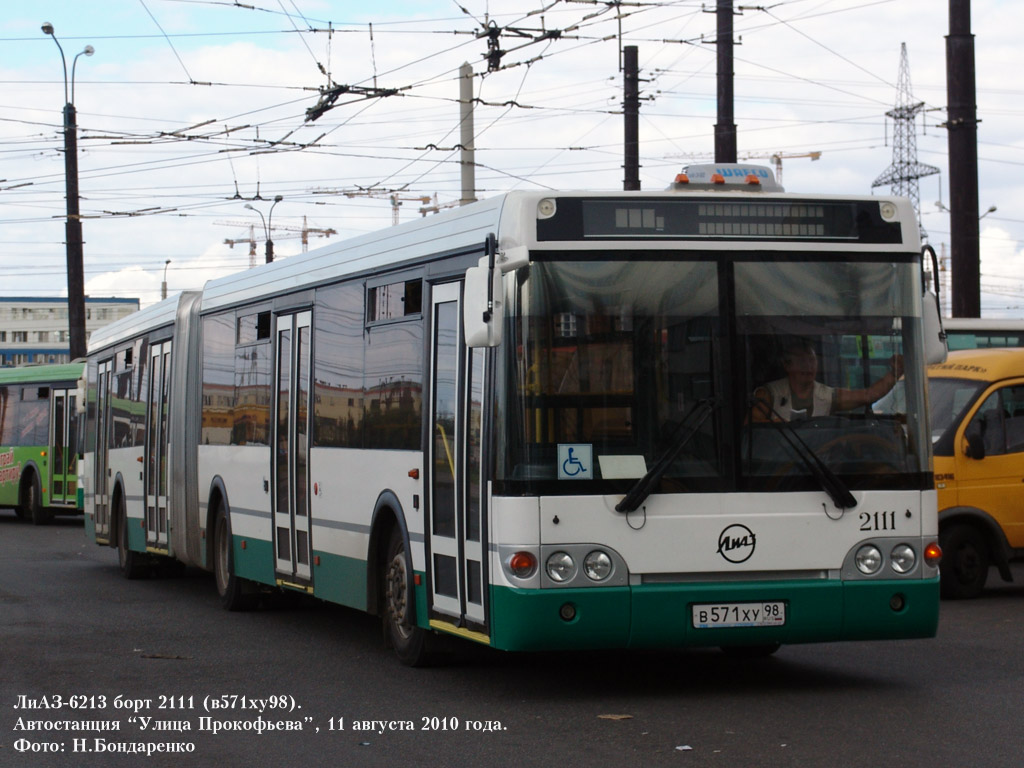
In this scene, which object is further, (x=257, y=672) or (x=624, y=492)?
(x=257, y=672)

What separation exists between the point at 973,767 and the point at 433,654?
418 centimetres

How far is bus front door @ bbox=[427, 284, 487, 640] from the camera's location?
365 inches

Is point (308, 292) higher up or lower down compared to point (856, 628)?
higher up

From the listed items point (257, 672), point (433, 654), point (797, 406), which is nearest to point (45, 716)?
point (257, 672)

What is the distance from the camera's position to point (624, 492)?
28.9 ft

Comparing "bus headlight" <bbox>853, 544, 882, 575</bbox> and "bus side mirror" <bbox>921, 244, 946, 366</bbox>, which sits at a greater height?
"bus side mirror" <bbox>921, 244, 946, 366</bbox>

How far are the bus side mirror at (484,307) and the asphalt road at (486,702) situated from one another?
1984 millimetres

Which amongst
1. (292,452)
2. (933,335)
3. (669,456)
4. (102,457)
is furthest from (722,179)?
(102,457)

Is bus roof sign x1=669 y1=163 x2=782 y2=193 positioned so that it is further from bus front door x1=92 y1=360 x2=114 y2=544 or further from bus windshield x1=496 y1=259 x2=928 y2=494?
bus front door x1=92 y1=360 x2=114 y2=544

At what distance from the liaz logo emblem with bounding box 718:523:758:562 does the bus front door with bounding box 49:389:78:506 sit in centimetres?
2422

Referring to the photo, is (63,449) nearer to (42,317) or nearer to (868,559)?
(868,559)

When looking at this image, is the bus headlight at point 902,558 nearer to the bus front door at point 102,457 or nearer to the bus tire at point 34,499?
the bus front door at point 102,457

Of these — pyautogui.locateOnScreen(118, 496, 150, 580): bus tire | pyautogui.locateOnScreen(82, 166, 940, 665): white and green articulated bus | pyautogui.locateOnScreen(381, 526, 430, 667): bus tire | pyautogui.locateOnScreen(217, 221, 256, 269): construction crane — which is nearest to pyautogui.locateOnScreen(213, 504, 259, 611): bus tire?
pyautogui.locateOnScreen(118, 496, 150, 580): bus tire

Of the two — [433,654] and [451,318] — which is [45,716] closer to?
[433,654]
